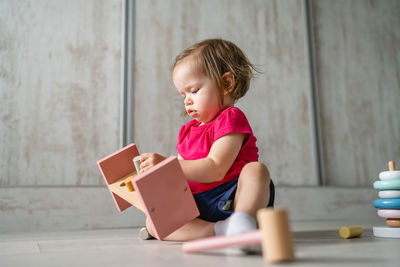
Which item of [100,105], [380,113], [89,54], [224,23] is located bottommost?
[380,113]

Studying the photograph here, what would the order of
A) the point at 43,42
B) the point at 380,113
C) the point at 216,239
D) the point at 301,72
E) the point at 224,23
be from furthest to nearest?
the point at 380,113 < the point at 301,72 < the point at 224,23 < the point at 43,42 < the point at 216,239

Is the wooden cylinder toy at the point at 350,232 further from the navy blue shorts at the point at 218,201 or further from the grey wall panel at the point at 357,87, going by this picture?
the grey wall panel at the point at 357,87

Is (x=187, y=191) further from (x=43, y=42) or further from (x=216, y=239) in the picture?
(x=43, y=42)

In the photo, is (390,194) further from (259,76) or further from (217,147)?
(259,76)

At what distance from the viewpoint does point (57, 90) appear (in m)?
1.46

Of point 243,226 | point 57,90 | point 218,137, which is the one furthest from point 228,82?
point 57,90

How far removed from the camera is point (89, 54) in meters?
1.54

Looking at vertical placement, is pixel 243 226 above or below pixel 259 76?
below

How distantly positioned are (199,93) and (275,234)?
0.50 metres

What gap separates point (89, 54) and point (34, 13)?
0.28 metres

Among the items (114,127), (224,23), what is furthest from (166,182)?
(224,23)

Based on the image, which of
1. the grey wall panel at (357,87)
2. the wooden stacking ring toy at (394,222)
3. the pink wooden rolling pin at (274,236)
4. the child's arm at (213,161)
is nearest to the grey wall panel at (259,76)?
the grey wall panel at (357,87)

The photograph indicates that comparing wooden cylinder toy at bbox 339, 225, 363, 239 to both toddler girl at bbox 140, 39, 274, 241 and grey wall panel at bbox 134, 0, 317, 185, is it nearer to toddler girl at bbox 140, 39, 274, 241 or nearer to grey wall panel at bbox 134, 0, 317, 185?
toddler girl at bbox 140, 39, 274, 241

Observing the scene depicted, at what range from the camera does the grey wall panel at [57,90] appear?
4.55 ft
